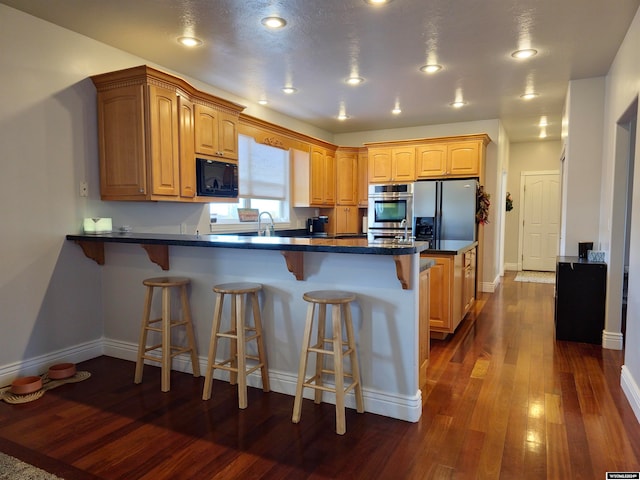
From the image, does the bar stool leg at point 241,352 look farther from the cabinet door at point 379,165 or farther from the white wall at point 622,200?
the cabinet door at point 379,165

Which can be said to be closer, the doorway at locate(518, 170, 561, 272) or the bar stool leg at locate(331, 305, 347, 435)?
the bar stool leg at locate(331, 305, 347, 435)

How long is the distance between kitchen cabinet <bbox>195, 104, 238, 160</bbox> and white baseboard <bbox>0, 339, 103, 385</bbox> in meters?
1.91

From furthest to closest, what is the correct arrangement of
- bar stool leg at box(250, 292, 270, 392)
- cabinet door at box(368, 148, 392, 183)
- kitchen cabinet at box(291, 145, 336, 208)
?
1. cabinet door at box(368, 148, 392, 183)
2. kitchen cabinet at box(291, 145, 336, 208)
3. bar stool leg at box(250, 292, 270, 392)

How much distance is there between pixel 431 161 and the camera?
20.0 ft

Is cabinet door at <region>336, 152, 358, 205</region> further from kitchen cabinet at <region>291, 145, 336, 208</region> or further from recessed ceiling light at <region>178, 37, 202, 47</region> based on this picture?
recessed ceiling light at <region>178, 37, 202, 47</region>

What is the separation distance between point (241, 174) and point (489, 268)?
13.2 ft

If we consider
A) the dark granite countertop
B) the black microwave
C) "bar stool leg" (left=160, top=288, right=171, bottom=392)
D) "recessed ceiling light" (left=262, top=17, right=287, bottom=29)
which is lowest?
"bar stool leg" (left=160, top=288, right=171, bottom=392)

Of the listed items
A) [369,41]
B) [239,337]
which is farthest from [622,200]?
[239,337]

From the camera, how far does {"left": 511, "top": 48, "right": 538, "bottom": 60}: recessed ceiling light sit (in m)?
3.48

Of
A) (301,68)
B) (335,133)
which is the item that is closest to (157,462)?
(301,68)

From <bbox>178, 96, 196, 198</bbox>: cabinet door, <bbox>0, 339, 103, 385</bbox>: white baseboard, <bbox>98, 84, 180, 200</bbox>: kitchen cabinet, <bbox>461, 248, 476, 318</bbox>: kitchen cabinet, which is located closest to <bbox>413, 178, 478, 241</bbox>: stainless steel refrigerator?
<bbox>461, 248, 476, 318</bbox>: kitchen cabinet

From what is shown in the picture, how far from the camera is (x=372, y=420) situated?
7.98ft

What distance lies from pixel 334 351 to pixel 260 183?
135 inches

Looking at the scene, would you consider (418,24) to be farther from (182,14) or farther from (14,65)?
(14,65)
